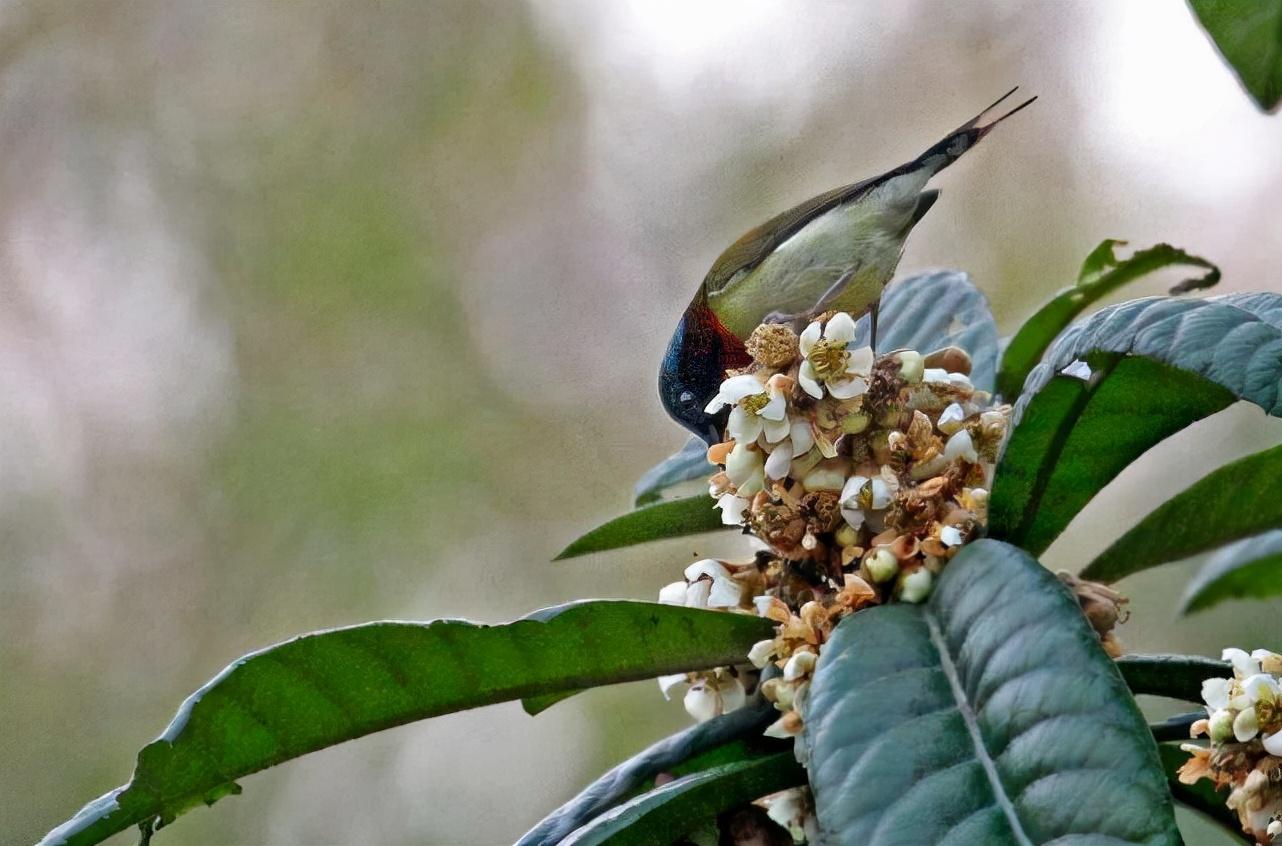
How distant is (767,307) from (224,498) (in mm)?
1564

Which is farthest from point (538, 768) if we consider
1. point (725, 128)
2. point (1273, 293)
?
point (1273, 293)

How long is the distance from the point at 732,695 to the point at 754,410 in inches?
5.9

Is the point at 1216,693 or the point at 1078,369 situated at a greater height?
the point at 1078,369

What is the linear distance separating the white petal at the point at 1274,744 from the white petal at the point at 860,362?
227 millimetres

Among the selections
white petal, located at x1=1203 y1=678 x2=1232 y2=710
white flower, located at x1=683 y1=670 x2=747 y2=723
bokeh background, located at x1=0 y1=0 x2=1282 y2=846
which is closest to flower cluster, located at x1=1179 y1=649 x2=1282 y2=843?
white petal, located at x1=1203 y1=678 x2=1232 y2=710

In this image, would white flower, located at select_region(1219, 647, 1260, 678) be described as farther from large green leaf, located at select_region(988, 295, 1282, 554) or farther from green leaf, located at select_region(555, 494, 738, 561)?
green leaf, located at select_region(555, 494, 738, 561)

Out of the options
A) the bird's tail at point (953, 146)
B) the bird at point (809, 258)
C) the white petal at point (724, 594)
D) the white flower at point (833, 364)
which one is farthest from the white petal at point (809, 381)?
the bird's tail at point (953, 146)

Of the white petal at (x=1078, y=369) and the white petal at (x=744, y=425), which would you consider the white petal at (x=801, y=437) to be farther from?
the white petal at (x=1078, y=369)

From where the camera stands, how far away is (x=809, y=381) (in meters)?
0.59

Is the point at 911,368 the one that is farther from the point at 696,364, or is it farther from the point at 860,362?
the point at 696,364

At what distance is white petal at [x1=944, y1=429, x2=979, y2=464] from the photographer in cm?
61

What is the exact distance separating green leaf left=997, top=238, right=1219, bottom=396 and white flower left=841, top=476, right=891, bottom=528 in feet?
0.92

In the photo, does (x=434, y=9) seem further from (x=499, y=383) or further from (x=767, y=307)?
(x=767, y=307)

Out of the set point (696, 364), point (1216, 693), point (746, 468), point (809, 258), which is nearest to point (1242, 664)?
point (1216, 693)
